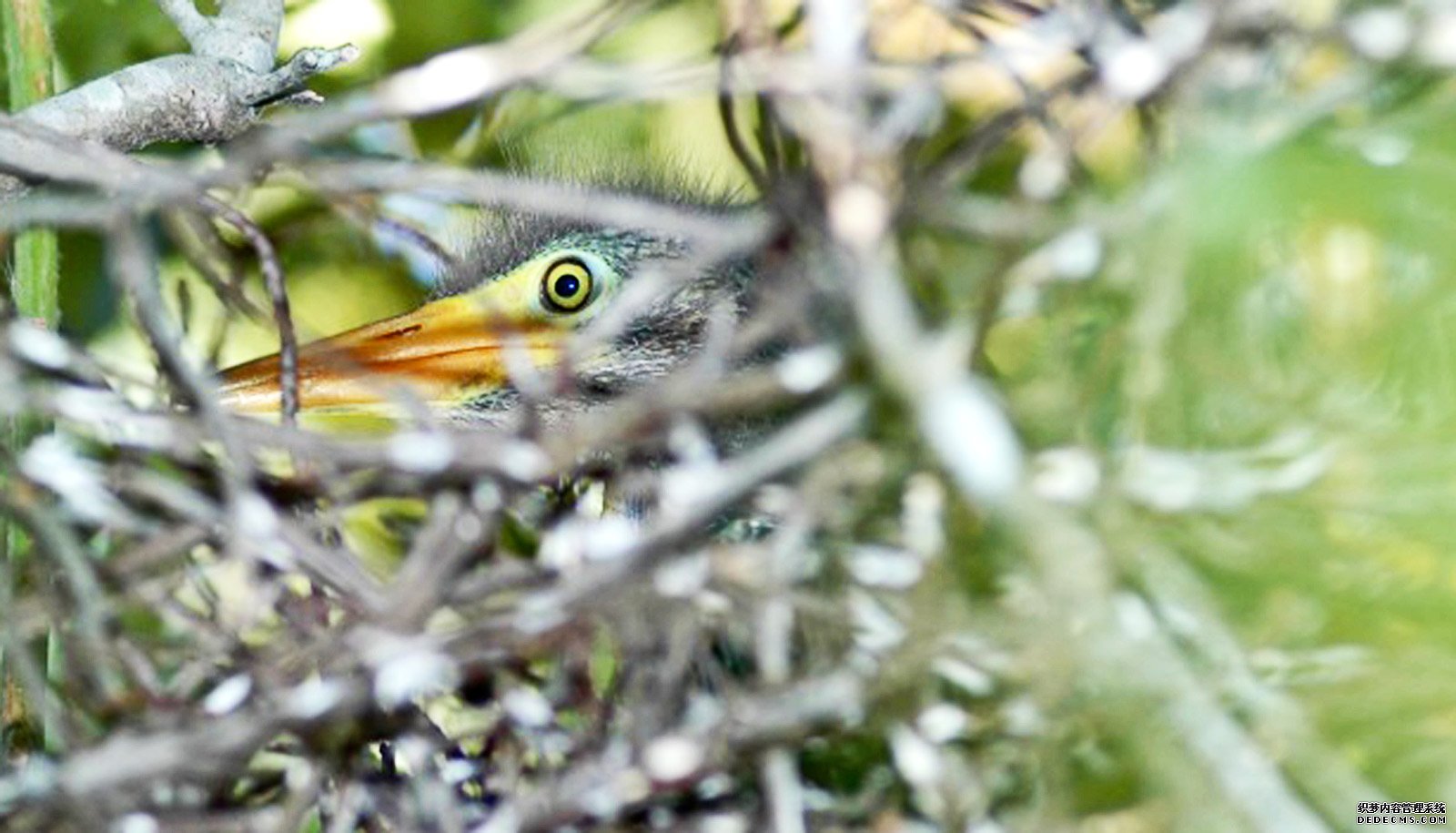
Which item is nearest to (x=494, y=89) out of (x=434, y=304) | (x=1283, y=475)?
(x=1283, y=475)

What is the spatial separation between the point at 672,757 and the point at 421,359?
94 cm

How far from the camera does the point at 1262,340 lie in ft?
4.58

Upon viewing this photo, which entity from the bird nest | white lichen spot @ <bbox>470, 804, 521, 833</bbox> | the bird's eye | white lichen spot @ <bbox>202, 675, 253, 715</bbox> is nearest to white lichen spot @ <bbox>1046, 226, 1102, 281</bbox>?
the bird nest

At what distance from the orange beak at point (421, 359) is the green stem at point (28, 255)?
0.33 metres

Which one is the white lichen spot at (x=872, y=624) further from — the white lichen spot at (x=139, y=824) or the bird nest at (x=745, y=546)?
the white lichen spot at (x=139, y=824)

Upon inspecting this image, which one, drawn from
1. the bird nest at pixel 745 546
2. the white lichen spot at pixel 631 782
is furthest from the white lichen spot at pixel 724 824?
the white lichen spot at pixel 631 782

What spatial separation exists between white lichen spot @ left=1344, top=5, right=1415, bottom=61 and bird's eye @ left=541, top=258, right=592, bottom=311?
115 centimetres

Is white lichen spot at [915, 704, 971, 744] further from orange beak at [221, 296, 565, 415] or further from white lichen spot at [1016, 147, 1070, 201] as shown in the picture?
orange beak at [221, 296, 565, 415]

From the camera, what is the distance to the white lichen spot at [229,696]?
1280 millimetres

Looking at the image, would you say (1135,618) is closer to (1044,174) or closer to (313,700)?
(1044,174)

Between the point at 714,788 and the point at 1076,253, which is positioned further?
the point at 714,788

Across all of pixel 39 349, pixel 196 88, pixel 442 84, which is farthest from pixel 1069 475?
pixel 196 88

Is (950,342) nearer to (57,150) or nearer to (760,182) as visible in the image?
(760,182)

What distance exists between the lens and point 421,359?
2.09 m
